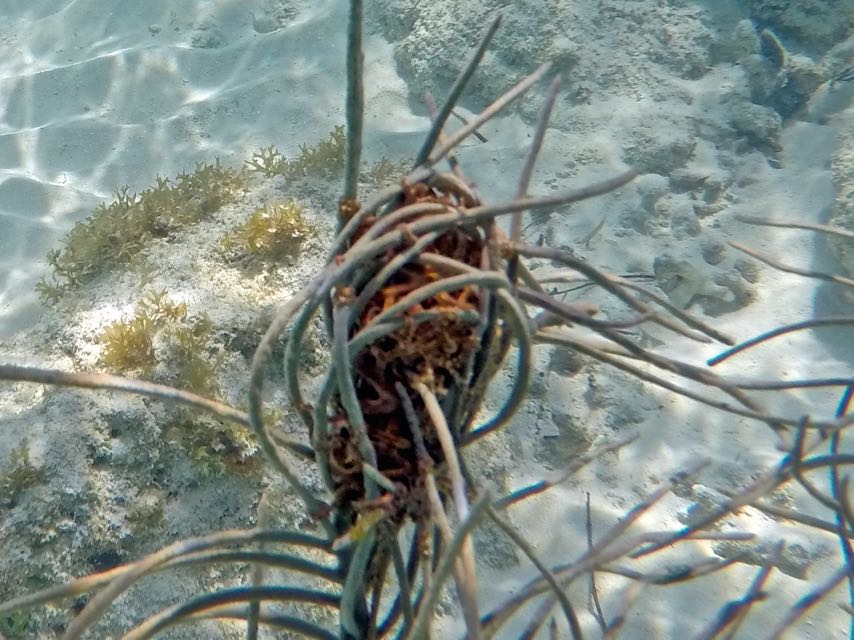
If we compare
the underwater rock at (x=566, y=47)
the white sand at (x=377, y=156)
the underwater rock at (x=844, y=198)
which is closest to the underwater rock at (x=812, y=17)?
the white sand at (x=377, y=156)

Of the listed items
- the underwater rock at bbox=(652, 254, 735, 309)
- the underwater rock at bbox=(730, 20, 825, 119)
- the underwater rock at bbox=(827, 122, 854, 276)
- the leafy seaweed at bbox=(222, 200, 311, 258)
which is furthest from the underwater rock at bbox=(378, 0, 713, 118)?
the leafy seaweed at bbox=(222, 200, 311, 258)

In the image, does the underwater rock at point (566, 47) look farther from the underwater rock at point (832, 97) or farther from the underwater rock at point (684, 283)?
the underwater rock at point (684, 283)

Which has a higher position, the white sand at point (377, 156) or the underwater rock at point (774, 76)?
the underwater rock at point (774, 76)

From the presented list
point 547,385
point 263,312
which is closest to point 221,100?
point 263,312

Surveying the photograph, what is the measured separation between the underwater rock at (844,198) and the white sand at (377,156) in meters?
0.23

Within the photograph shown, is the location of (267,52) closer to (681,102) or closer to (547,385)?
(681,102)

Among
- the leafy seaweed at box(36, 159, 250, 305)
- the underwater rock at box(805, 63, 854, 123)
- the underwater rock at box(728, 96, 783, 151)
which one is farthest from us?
the underwater rock at box(805, 63, 854, 123)

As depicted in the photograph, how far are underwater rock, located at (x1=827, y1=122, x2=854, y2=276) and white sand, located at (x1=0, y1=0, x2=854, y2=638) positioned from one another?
23 centimetres

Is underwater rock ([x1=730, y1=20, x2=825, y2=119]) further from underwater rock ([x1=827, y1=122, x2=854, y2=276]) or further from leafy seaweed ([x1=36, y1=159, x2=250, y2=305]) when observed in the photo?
leafy seaweed ([x1=36, y1=159, x2=250, y2=305])

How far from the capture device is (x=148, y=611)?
2.69 meters

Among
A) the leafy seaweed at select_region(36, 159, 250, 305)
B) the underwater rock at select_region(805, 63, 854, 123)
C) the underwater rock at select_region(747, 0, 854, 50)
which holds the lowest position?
the leafy seaweed at select_region(36, 159, 250, 305)

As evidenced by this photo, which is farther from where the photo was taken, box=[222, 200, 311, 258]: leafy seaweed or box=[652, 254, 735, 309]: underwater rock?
box=[652, 254, 735, 309]: underwater rock

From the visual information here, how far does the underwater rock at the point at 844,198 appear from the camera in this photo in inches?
189

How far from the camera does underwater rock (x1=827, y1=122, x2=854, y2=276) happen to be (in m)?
4.80
